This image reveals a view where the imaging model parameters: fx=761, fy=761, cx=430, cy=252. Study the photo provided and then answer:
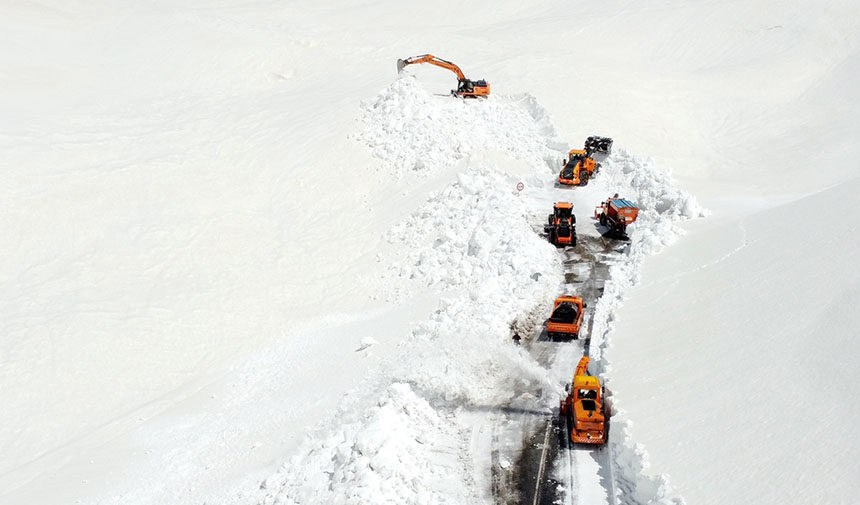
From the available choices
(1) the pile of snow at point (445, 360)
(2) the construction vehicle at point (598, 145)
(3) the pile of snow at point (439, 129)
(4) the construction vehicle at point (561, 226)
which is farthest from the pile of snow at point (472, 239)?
(2) the construction vehicle at point (598, 145)

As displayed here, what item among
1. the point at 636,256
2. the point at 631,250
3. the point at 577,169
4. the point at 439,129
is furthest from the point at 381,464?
the point at 439,129

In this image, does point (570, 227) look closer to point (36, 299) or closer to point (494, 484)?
point (494, 484)

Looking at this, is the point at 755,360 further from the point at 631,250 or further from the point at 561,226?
the point at 561,226

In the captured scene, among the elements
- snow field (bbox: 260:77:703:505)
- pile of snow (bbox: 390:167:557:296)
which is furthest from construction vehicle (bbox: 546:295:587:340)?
pile of snow (bbox: 390:167:557:296)

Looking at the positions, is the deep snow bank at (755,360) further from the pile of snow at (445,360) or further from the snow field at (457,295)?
the pile of snow at (445,360)

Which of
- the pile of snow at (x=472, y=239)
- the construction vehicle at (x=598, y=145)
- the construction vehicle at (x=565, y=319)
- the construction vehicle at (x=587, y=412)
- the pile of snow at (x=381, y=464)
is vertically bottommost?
the pile of snow at (x=381, y=464)

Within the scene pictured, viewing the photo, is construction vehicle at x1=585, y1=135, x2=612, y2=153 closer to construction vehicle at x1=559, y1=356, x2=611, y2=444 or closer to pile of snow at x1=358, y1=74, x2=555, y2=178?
pile of snow at x1=358, y1=74, x2=555, y2=178

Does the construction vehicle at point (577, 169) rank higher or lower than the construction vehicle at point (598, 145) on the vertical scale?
lower

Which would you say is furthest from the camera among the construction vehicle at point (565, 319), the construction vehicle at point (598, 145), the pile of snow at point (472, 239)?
the construction vehicle at point (598, 145)
